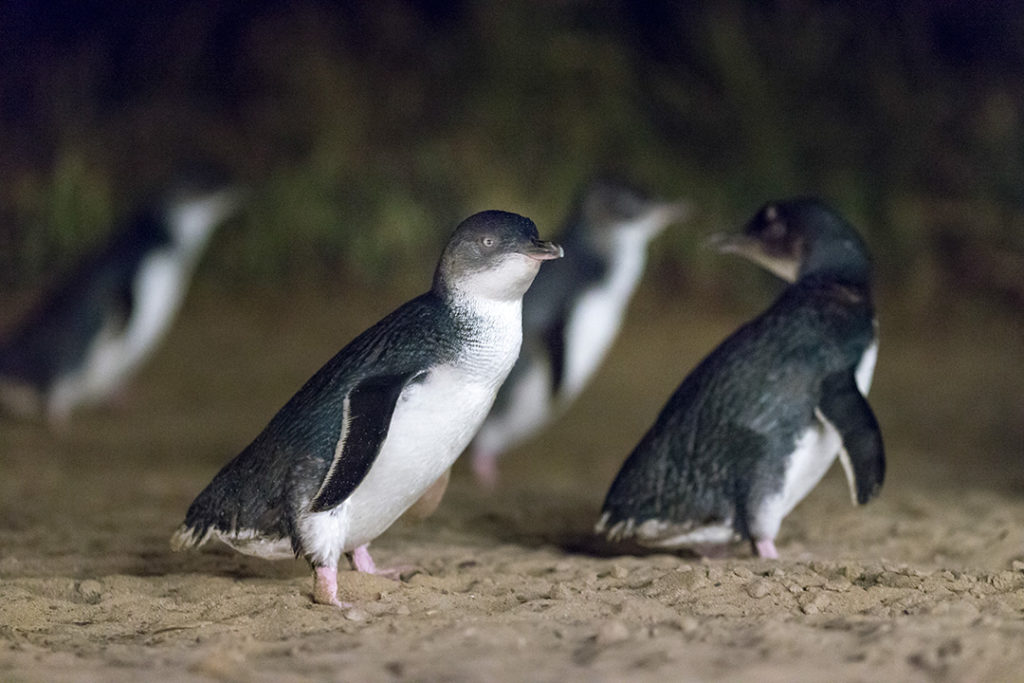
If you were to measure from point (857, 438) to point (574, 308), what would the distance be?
9.60 feet

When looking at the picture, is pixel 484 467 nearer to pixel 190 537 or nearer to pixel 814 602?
pixel 190 537

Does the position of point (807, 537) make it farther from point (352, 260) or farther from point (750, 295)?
point (352, 260)

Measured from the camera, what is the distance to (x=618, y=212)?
6672 mm

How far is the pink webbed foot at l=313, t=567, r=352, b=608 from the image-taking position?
307cm

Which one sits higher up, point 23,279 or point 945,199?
point 945,199

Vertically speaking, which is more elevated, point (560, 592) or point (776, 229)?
point (776, 229)

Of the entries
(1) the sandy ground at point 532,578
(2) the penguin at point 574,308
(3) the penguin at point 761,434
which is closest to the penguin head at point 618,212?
(2) the penguin at point 574,308

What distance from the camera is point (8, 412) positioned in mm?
7797

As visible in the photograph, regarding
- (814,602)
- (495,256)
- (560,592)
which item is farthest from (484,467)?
(814,602)

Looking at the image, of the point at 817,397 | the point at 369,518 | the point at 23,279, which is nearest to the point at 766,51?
the point at 23,279

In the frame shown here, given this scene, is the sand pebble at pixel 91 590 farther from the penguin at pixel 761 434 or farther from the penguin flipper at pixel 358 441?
the penguin at pixel 761 434

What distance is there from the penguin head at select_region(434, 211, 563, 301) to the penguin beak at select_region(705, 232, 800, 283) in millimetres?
1541

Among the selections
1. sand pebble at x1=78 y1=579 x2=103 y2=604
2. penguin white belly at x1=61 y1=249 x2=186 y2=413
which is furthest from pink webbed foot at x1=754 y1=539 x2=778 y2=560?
penguin white belly at x1=61 y1=249 x2=186 y2=413

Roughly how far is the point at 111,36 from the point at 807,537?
9.02 m
